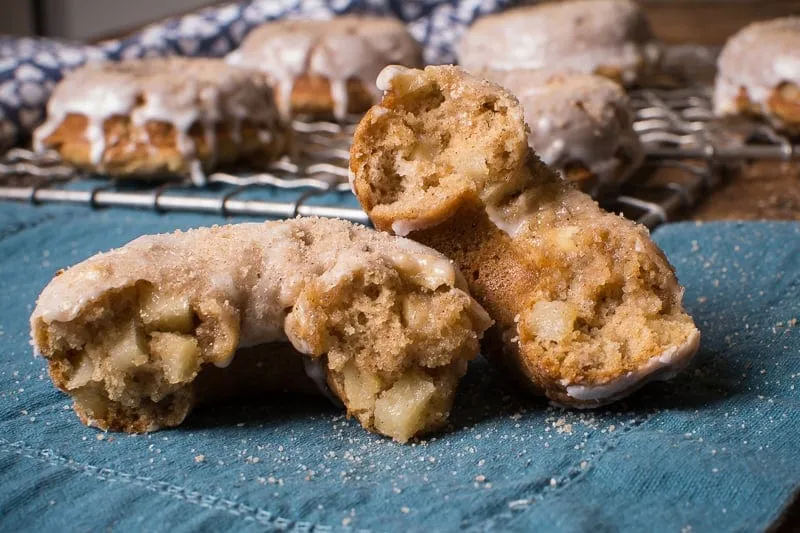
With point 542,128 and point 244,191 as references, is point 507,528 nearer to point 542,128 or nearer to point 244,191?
point 542,128

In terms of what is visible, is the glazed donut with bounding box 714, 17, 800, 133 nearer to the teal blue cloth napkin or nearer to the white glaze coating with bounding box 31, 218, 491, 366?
the teal blue cloth napkin

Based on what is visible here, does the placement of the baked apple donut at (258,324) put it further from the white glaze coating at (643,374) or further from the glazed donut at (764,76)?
the glazed donut at (764,76)

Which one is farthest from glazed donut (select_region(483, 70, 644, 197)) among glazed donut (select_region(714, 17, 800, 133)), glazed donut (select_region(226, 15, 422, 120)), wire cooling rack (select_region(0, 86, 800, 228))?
glazed donut (select_region(226, 15, 422, 120))

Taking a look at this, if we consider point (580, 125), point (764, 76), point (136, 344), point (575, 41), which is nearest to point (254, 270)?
point (136, 344)

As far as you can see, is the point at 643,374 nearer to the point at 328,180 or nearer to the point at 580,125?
the point at 580,125

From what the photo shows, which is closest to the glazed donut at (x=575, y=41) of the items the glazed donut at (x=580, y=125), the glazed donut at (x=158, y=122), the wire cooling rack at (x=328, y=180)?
the wire cooling rack at (x=328, y=180)

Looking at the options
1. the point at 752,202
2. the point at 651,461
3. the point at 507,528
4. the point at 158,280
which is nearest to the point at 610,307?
the point at 651,461

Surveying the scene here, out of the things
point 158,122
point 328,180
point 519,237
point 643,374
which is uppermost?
point 519,237

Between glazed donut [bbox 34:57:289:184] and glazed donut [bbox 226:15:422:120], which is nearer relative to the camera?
glazed donut [bbox 34:57:289:184]
